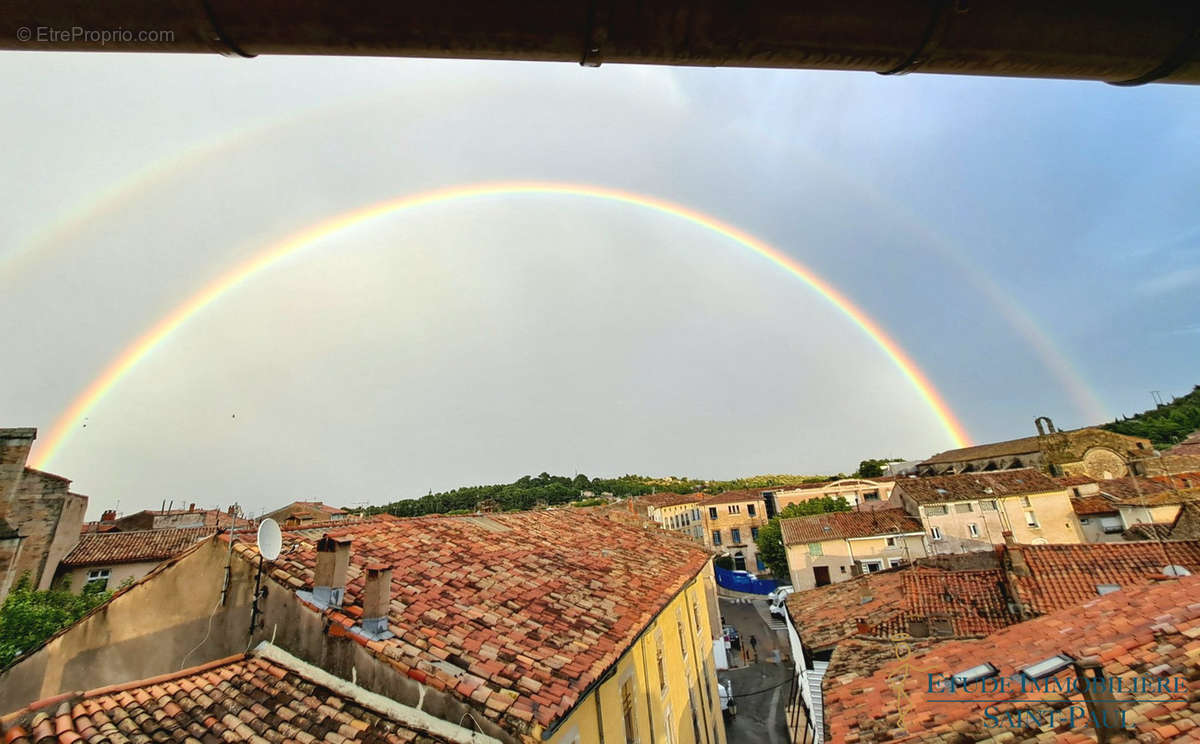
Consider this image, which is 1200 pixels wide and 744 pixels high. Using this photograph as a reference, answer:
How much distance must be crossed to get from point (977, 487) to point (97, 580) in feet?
182

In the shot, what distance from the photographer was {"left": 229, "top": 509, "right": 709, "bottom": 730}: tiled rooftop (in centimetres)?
601

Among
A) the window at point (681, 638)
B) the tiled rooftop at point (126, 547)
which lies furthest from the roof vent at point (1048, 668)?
the tiled rooftop at point (126, 547)

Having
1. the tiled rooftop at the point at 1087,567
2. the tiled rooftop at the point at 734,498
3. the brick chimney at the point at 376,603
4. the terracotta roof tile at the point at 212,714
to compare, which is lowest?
the tiled rooftop at the point at 1087,567

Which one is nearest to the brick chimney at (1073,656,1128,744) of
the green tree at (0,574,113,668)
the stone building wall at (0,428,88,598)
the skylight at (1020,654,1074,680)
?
the skylight at (1020,654,1074,680)

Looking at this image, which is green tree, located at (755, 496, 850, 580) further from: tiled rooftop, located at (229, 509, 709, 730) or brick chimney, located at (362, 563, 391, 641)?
brick chimney, located at (362, 563, 391, 641)

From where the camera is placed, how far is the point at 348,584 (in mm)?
7547

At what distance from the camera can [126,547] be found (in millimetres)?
30047

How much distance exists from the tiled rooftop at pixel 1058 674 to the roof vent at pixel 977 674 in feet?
0.50

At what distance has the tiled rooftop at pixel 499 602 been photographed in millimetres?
6008

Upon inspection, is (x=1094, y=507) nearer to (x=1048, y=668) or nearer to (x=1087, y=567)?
(x=1087, y=567)

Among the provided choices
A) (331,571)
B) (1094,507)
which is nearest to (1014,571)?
(331,571)

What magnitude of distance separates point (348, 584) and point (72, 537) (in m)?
30.7

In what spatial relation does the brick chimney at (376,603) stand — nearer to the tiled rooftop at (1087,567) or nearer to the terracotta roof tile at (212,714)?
the terracotta roof tile at (212,714)

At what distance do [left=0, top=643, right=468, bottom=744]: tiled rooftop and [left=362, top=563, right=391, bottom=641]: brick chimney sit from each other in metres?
0.68
